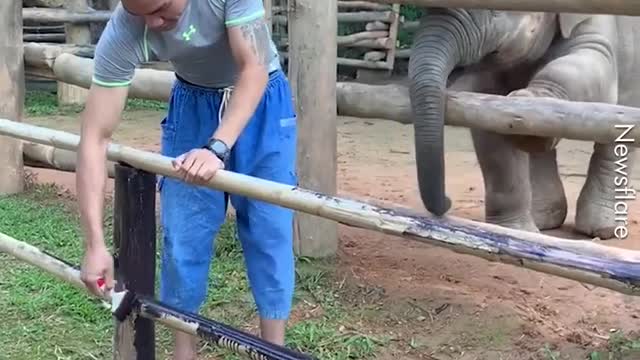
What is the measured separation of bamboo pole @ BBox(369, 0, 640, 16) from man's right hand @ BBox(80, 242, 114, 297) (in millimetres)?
1279

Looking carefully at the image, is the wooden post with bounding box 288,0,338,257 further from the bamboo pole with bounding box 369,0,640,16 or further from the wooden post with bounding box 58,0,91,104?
the wooden post with bounding box 58,0,91,104

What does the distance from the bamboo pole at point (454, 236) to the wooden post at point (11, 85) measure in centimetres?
315

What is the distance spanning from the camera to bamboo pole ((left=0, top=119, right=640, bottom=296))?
166 centimetres

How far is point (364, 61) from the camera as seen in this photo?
40.8 feet

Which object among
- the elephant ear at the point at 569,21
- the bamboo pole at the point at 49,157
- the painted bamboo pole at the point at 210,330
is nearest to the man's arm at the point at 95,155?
the painted bamboo pole at the point at 210,330

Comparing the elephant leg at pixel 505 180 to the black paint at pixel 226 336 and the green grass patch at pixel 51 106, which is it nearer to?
the black paint at pixel 226 336

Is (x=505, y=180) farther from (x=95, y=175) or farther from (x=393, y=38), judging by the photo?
(x=393, y=38)

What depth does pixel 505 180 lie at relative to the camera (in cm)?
495

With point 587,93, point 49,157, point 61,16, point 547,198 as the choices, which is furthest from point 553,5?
point 61,16

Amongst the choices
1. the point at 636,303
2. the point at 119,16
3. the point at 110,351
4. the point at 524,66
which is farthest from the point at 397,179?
the point at 119,16

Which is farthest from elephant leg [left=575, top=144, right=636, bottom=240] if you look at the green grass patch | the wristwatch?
the green grass patch

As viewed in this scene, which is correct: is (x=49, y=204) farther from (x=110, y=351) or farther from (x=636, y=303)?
(x=636, y=303)

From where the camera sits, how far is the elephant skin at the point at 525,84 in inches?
140

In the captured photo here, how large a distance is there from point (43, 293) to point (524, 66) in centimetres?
231
